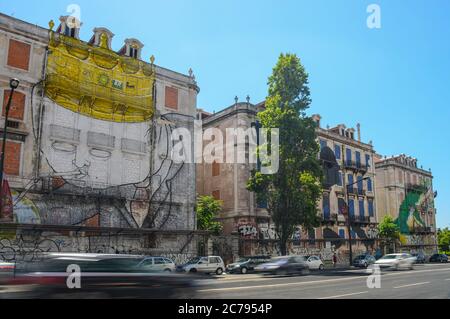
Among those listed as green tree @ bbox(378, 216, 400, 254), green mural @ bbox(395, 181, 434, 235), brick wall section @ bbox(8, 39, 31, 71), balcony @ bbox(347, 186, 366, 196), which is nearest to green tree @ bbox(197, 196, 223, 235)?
brick wall section @ bbox(8, 39, 31, 71)

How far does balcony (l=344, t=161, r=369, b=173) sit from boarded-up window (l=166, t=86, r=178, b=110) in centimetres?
2406

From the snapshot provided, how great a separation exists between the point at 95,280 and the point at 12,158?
20.2 meters

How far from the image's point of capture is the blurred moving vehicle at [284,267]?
2455cm

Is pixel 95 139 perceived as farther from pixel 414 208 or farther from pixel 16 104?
pixel 414 208

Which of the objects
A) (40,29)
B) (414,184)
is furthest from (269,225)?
(414,184)

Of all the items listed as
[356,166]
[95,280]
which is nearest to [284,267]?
[95,280]

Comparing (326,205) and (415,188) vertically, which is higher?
(415,188)

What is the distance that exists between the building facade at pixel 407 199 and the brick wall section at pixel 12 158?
50.0m

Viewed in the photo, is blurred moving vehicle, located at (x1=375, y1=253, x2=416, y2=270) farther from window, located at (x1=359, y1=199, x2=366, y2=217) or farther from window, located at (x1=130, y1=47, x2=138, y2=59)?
window, located at (x1=130, y1=47, x2=138, y2=59)

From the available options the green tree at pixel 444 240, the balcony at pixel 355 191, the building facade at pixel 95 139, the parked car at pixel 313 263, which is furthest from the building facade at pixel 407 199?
the building facade at pixel 95 139

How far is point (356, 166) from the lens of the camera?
5031 centimetres

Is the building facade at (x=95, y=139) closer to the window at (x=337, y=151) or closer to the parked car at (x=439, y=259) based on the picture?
the window at (x=337, y=151)

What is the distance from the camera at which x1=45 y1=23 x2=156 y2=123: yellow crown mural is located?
2831cm
